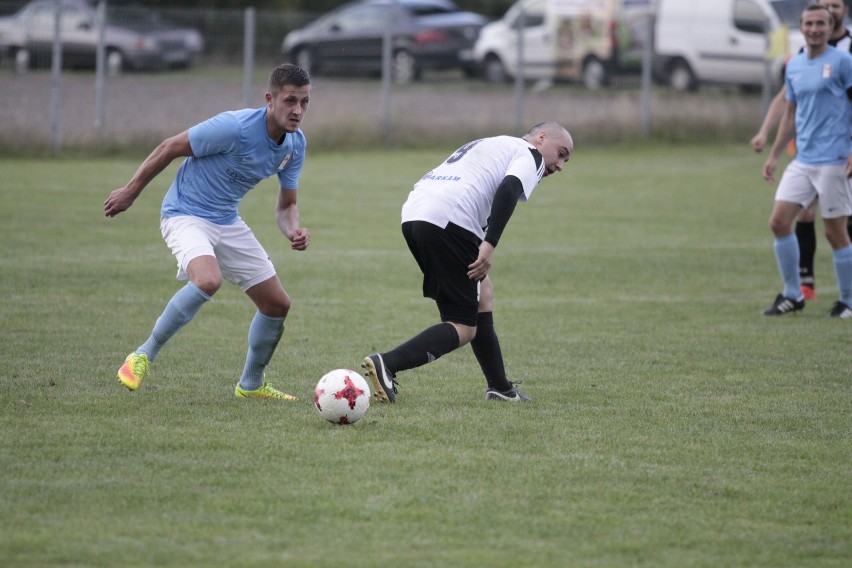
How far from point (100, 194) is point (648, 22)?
484 inches

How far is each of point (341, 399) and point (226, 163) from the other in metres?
1.59

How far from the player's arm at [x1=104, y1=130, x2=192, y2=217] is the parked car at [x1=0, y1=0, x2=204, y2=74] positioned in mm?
14967

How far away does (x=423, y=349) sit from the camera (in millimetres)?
6578

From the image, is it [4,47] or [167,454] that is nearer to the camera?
[167,454]

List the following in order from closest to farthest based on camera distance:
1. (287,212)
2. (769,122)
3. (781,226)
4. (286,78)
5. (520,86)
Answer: (286,78) → (287,212) → (781,226) → (769,122) → (520,86)

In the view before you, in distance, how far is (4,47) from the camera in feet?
66.7

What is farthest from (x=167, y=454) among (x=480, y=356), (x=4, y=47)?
(x=4, y=47)

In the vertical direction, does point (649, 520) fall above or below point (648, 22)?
below

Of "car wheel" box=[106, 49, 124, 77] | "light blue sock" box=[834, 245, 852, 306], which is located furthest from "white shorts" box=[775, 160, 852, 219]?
"car wheel" box=[106, 49, 124, 77]

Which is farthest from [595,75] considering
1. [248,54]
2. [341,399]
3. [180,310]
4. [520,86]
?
[341,399]

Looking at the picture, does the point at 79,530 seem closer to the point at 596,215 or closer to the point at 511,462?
the point at 511,462

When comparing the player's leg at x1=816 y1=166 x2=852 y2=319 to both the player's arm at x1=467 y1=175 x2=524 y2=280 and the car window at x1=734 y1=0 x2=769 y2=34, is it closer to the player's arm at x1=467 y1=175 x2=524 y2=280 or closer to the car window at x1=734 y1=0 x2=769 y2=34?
the player's arm at x1=467 y1=175 x2=524 y2=280

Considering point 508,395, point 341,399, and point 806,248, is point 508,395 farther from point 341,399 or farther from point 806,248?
point 806,248

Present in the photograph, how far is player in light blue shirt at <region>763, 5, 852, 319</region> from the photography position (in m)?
9.98
